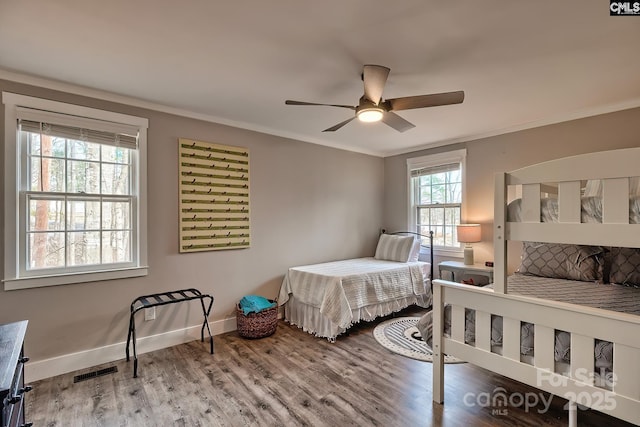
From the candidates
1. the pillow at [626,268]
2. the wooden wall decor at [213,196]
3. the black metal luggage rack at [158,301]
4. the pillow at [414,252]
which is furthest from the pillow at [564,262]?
the black metal luggage rack at [158,301]

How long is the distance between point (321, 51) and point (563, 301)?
2.30m

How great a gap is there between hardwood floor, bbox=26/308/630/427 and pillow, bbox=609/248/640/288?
1.21m

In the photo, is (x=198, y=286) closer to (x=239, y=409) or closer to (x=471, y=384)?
(x=239, y=409)

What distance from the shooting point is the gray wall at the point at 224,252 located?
2502mm

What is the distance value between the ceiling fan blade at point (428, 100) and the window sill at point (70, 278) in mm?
2691

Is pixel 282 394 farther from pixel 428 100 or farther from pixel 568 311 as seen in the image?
pixel 428 100

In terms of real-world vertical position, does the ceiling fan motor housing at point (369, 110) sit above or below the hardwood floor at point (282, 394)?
above

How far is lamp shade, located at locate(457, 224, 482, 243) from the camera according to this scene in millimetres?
3777

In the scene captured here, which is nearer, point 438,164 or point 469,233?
point 469,233

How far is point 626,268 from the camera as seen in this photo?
8.42 feet

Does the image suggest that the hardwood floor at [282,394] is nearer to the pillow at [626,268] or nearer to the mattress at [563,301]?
the mattress at [563,301]

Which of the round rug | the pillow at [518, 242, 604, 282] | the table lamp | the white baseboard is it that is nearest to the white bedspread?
the round rug

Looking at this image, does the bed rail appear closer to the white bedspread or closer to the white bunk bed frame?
the white bunk bed frame

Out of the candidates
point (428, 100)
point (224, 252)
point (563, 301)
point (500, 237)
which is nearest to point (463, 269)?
point (563, 301)
